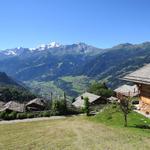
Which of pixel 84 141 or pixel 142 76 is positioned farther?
pixel 142 76

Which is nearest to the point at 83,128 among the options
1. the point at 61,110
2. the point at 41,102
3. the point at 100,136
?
the point at 100,136

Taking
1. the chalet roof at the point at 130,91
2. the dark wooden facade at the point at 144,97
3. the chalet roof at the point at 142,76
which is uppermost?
the chalet roof at the point at 142,76

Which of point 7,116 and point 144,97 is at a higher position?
point 144,97

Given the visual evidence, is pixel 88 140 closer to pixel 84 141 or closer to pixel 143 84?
pixel 84 141

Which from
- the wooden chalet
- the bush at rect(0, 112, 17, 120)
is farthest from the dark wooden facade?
the bush at rect(0, 112, 17, 120)

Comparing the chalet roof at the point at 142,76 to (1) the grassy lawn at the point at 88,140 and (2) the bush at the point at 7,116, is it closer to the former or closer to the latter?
(1) the grassy lawn at the point at 88,140

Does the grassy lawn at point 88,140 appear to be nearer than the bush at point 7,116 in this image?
Yes

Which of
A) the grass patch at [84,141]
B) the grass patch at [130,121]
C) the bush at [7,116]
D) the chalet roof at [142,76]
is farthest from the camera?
the bush at [7,116]

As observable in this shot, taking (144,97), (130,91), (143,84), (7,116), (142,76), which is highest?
(142,76)

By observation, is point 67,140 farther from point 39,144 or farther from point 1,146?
point 1,146

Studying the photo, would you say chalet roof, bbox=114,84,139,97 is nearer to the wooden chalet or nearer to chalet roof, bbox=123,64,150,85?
chalet roof, bbox=123,64,150,85

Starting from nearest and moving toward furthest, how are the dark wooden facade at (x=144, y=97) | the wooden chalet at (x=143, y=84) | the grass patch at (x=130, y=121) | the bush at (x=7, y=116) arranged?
the grass patch at (x=130, y=121) < the wooden chalet at (x=143, y=84) < the dark wooden facade at (x=144, y=97) < the bush at (x=7, y=116)

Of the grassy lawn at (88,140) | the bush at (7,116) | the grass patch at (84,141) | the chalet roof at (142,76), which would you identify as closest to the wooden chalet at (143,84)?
the chalet roof at (142,76)

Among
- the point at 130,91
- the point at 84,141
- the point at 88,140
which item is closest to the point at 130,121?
the point at 88,140
